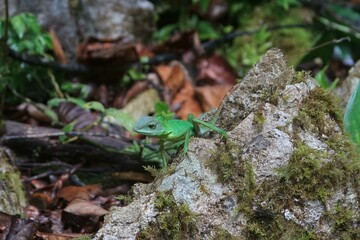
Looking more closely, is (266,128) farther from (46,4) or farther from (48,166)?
(46,4)

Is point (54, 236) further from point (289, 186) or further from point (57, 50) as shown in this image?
point (57, 50)

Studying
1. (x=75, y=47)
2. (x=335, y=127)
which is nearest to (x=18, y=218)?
(x=335, y=127)

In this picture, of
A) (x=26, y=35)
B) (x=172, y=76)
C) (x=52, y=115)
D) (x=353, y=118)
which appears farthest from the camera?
(x=172, y=76)

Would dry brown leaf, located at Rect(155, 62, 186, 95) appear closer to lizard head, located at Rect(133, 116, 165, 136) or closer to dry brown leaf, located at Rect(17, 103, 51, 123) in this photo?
dry brown leaf, located at Rect(17, 103, 51, 123)

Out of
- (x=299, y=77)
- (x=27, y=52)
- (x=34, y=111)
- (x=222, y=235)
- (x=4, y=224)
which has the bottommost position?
(x=34, y=111)

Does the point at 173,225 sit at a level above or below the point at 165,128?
below

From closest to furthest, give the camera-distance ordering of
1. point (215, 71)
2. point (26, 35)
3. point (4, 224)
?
point (4, 224) → point (26, 35) → point (215, 71)

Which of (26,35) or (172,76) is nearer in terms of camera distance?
(26,35)

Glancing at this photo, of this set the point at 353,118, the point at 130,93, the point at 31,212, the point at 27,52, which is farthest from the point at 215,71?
the point at 353,118
